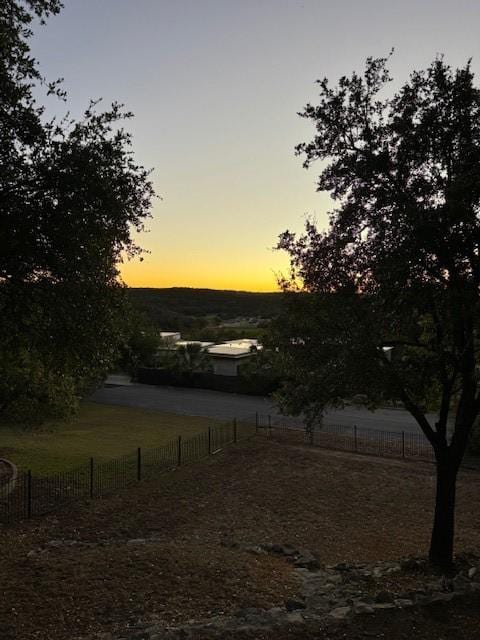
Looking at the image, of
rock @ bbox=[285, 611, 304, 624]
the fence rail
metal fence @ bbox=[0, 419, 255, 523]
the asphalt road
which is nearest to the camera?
rock @ bbox=[285, 611, 304, 624]

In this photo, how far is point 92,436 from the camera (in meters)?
30.9

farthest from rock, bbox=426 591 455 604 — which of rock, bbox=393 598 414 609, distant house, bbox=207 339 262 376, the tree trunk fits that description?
distant house, bbox=207 339 262 376

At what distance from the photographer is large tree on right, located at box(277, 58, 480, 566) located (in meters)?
9.96

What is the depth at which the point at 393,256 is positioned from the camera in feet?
32.4

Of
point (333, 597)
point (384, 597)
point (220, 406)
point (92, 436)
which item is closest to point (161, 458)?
point (92, 436)

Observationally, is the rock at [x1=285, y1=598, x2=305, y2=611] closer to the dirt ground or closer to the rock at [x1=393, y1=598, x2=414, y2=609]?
the dirt ground

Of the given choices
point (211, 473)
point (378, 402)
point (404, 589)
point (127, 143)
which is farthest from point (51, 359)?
point (211, 473)

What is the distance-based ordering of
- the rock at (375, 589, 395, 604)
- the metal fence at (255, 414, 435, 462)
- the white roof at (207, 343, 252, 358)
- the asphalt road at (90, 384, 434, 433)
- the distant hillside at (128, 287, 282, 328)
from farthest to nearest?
1. the distant hillside at (128, 287, 282, 328)
2. the white roof at (207, 343, 252, 358)
3. the asphalt road at (90, 384, 434, 433)
4. the metal fence at (255, 414, 435, 462)
5. the rock at (375, 589, 395, 604)

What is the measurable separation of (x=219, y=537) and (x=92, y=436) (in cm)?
1777

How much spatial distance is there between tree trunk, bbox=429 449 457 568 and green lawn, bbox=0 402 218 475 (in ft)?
55.1

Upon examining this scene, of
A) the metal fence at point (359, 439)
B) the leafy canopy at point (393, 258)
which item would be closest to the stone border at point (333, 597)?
the leafy canopy at point (393, 258)

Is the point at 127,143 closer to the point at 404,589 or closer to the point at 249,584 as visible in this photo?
the point at 249,584

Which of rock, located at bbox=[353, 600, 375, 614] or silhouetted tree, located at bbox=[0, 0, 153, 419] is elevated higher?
silhouetted tree, located at bbox=[0, 0, 153, 419]

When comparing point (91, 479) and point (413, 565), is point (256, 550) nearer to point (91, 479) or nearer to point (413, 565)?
point (413, 565)
